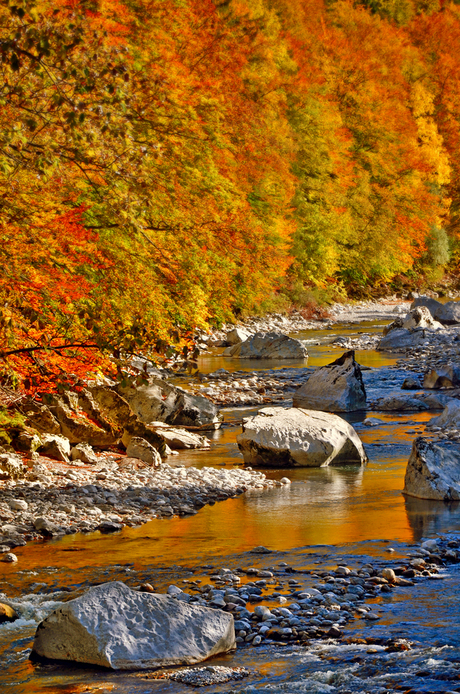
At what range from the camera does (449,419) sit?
13.0 m

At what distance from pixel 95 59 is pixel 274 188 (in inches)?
1062

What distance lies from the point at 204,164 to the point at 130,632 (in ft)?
54.0

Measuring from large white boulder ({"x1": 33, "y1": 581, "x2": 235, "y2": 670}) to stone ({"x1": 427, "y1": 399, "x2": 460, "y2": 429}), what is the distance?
8559 millimetres

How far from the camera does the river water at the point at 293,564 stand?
464cm

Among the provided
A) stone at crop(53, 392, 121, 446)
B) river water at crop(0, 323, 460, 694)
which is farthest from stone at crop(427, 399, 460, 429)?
stone at crop(53, 392, 121, 446)

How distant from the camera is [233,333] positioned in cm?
2598

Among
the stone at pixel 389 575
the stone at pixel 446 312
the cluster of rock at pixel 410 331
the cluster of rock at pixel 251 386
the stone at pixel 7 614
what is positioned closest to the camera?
the stone at pixel 7 614

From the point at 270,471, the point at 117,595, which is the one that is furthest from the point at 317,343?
the point at 117,595

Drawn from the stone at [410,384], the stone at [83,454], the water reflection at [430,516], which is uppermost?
Answer: the stone at [410,384]

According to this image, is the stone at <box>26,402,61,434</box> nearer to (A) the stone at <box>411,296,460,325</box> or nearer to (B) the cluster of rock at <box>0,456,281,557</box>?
(B) the cluster of rock at <box>0,456,281,557</box>

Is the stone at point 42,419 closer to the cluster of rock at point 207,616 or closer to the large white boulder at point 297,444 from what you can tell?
the large white boulder at point 297,444

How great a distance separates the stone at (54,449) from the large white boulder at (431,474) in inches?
182

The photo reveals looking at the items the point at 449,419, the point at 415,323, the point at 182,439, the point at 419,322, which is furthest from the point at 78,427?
the point at 419,322

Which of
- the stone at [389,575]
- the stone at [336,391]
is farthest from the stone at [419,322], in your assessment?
the stone at [389,575]
